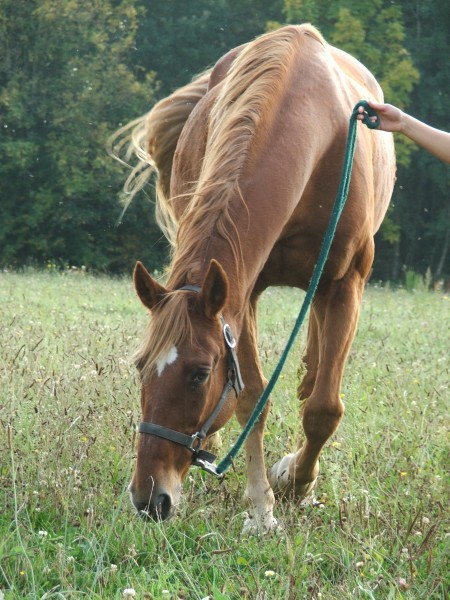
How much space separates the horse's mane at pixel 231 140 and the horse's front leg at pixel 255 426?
0.99m

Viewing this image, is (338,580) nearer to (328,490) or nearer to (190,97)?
(328,490)

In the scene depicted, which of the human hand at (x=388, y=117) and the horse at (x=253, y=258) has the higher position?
the human hand at (x=388, y=117)

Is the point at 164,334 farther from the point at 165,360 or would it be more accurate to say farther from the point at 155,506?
the point at 155,506

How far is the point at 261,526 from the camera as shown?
3926mm

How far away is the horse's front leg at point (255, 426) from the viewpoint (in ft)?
14.8

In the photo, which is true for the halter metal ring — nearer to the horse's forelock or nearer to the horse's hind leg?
the horse's forelock

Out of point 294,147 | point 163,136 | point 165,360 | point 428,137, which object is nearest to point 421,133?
point 428,137

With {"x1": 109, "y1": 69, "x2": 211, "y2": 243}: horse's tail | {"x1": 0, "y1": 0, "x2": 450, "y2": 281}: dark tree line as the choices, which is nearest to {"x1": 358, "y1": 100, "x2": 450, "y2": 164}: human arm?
{"x1": 109, "y1": 69, "x2": 211, "y2": 243}: horse's tail

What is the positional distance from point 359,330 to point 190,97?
394cm

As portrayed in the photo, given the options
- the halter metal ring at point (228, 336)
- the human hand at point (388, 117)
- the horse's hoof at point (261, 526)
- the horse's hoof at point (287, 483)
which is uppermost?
the human hand at point (388, 117)

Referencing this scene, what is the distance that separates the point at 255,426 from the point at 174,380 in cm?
146

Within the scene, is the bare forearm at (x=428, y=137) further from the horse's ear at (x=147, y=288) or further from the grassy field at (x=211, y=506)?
the grassy field at (x=211, y=506)

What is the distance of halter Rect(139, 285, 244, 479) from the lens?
10.9 feet

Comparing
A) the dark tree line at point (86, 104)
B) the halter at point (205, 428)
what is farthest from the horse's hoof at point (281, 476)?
the dark tree line at point (86, 104)
